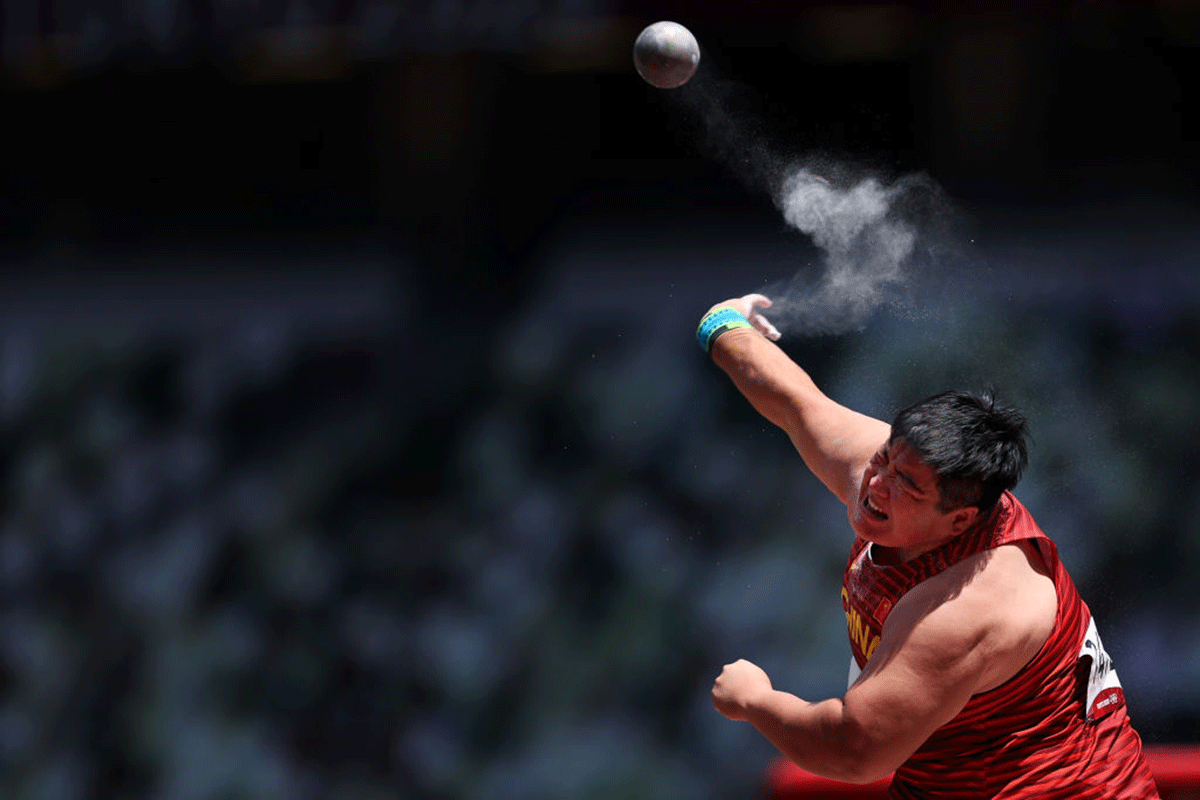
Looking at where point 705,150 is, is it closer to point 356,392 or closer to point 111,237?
point 356,392

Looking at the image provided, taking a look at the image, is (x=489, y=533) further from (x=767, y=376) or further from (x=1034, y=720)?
(x=1034, y=720)

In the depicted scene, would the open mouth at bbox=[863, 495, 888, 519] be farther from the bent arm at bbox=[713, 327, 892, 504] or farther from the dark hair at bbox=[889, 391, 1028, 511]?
the bent arm at bbox=[713, 327, 892, 504]

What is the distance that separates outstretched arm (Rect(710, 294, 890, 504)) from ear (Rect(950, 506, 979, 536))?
1.15ft

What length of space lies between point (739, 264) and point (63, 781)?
3.09 metres

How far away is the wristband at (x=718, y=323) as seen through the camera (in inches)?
115

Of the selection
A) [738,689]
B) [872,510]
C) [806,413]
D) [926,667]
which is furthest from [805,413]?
[926,667]

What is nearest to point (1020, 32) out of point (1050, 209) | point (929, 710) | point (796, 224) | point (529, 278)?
point (1050, 209)

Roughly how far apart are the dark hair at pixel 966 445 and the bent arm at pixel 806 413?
0.36 m

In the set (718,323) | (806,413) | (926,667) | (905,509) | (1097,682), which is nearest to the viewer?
(926,667)

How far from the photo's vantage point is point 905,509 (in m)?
2.12

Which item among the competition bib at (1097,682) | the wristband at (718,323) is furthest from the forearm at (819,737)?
the wristband at (718,323)

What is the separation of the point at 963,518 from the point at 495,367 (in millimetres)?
2873

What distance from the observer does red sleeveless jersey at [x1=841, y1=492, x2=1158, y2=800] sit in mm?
2145

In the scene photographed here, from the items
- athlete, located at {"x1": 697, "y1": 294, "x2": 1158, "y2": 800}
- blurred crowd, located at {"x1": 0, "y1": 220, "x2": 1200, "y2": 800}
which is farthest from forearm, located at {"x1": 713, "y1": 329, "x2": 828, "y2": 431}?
blurred crowd, located at {"x1": 0, "y1": 220, "x2": 1200, "y2": 800}
